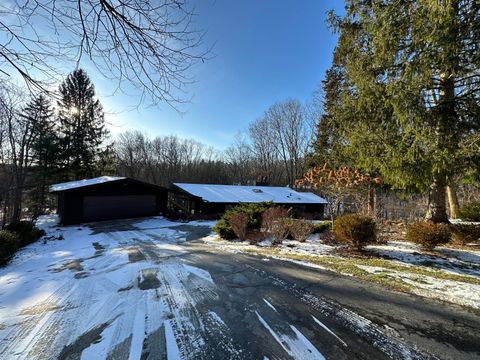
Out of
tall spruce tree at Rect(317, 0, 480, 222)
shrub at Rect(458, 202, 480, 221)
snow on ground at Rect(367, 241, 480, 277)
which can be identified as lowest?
snow on ground at Rect(367, 241, 480, 277)

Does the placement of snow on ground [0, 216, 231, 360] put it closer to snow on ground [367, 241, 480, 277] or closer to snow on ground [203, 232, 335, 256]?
snow on ground [203, 232, 335, 256]

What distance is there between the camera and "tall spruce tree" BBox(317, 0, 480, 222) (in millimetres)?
6582

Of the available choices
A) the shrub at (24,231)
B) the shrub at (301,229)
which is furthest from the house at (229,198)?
the shrub at (24,231)

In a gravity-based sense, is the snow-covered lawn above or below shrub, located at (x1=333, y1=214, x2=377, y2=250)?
below

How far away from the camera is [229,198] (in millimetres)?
20828

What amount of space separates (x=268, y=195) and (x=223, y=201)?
5.27 meters

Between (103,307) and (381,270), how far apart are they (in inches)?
234

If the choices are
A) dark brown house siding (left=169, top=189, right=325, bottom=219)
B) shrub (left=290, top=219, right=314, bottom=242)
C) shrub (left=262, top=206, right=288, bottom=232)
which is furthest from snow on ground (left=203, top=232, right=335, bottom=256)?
dark brown house siding (left=169, top=189, right=325, bottom=219)

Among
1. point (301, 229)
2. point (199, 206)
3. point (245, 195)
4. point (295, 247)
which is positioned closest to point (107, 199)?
point (199, 206)

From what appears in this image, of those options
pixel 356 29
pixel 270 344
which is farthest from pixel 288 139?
pixel 270 344

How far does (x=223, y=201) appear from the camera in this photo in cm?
1986

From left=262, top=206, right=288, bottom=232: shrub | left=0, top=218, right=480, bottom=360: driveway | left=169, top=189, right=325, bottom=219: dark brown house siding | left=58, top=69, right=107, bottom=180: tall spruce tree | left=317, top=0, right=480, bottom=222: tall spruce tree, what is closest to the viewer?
left=0, top=218, right=480, bottom=360: driveway

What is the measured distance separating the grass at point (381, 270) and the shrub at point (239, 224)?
314 centimetres

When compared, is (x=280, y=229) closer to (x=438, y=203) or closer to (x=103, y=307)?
(x=438, y=203)
